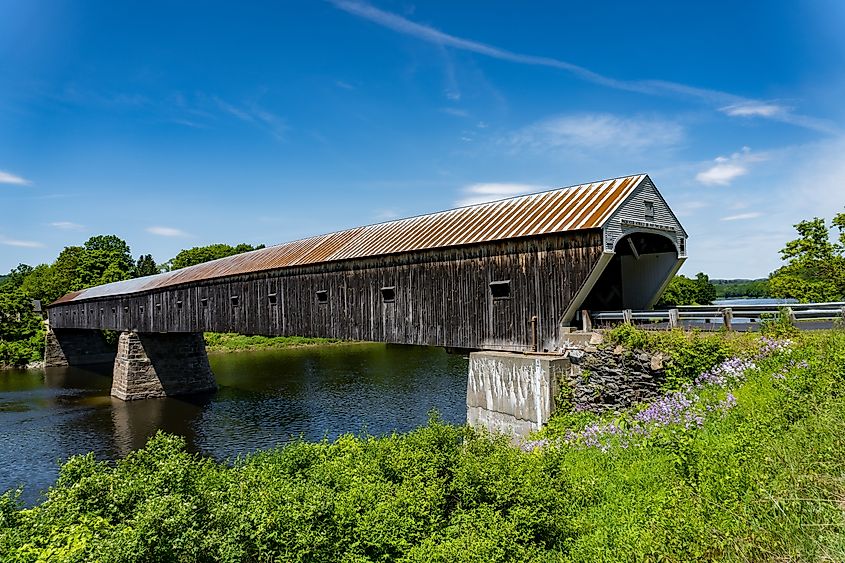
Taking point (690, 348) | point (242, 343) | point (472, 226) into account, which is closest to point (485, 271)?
point (472, 226)

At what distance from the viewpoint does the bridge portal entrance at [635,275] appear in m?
14.1

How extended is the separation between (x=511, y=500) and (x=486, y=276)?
7395mm

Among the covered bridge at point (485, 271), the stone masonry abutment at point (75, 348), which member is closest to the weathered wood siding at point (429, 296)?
the covered bridge at point (485, 271)

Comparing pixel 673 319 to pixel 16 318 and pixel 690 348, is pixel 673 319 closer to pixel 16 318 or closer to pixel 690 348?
pixel 690 348

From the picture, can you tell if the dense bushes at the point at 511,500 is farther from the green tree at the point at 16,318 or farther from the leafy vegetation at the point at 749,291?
the green tree at the point at 16,318

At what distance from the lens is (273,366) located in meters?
42.9

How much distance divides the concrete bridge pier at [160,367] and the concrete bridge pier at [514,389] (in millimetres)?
24210

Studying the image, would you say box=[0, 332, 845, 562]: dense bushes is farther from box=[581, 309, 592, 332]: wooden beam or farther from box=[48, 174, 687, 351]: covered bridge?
box=[48, 174, 687, 351]: covered bridge

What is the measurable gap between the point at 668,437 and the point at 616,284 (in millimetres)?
7190

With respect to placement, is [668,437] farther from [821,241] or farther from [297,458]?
[821,241]

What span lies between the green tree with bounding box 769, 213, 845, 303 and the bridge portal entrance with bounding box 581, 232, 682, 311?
11751mm

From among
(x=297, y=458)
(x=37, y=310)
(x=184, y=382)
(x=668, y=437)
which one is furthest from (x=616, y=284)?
(x=37, y=310)

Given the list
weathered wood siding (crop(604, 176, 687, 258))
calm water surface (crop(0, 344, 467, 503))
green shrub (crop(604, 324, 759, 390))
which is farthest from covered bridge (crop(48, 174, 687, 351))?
calm water surface (crop(0, 344, 467, 503))

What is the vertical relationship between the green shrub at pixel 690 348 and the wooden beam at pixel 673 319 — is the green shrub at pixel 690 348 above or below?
below
